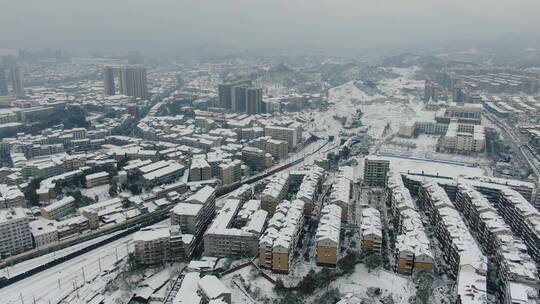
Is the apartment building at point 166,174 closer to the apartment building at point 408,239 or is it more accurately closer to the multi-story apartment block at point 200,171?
the multi-story apartment block at point 200,171

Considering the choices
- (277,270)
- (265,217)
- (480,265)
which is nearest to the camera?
(480,265)

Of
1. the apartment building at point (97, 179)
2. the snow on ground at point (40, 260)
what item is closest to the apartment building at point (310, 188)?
the snow on ground at point (40, 260)

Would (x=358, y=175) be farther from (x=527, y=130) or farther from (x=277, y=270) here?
(x=527, y=130)

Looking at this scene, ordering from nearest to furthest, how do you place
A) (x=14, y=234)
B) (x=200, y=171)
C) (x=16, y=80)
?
1. (x=14, y=234)
2. (x=200, y=171)
3. (x=16, y=80)

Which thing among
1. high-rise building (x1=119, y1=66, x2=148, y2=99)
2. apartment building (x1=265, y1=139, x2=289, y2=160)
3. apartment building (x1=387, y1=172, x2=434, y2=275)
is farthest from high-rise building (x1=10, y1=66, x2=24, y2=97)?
apartment building (x1=387, y1=172, x2=434, y2=275)

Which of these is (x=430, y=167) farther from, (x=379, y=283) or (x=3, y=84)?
(x=3, y=84)

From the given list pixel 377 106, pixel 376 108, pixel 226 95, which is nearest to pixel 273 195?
pixel 226 95

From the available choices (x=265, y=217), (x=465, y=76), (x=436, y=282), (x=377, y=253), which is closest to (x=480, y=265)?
(x=436, y=282)
